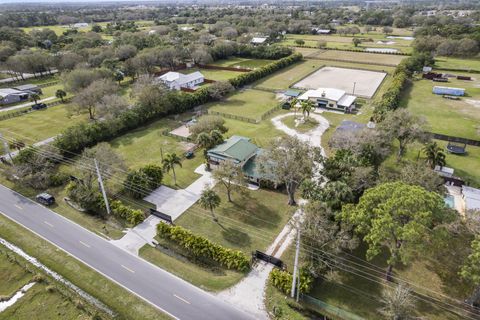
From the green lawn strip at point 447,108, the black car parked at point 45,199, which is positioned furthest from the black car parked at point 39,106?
the green lawn strip at point 447,108

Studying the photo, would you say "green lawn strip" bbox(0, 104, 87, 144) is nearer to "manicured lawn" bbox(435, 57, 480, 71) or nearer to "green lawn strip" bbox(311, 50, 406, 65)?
"green lawn strip" bbox(311, 50, 406, 65)

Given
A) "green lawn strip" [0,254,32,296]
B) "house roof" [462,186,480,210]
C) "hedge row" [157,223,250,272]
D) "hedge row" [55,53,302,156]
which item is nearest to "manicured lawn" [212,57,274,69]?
"hedge row" [55,53,302,156]


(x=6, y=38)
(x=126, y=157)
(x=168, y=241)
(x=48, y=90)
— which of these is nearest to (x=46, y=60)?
(x=48, y=90)

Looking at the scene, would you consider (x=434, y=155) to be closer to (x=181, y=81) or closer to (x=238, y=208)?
(x=238, y=208)

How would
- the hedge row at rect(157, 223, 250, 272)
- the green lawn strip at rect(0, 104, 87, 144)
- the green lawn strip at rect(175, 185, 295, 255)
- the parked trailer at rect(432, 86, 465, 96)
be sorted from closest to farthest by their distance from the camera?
the hedge row at rect(157, 223, 250, 272), the green lawn strip at rect(175, 185, 295, 255), the green lawn strip at rect(0, 104, 87, 144), the parked trailer at rect(432, 86, 465, 96)

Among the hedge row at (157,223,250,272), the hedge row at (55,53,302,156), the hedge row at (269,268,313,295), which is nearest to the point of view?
the hedge row at (269,268,313,295)

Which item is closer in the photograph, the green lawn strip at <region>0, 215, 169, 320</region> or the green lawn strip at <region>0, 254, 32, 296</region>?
the green lawn strip at <region>0, 215, 169, 320</region>
